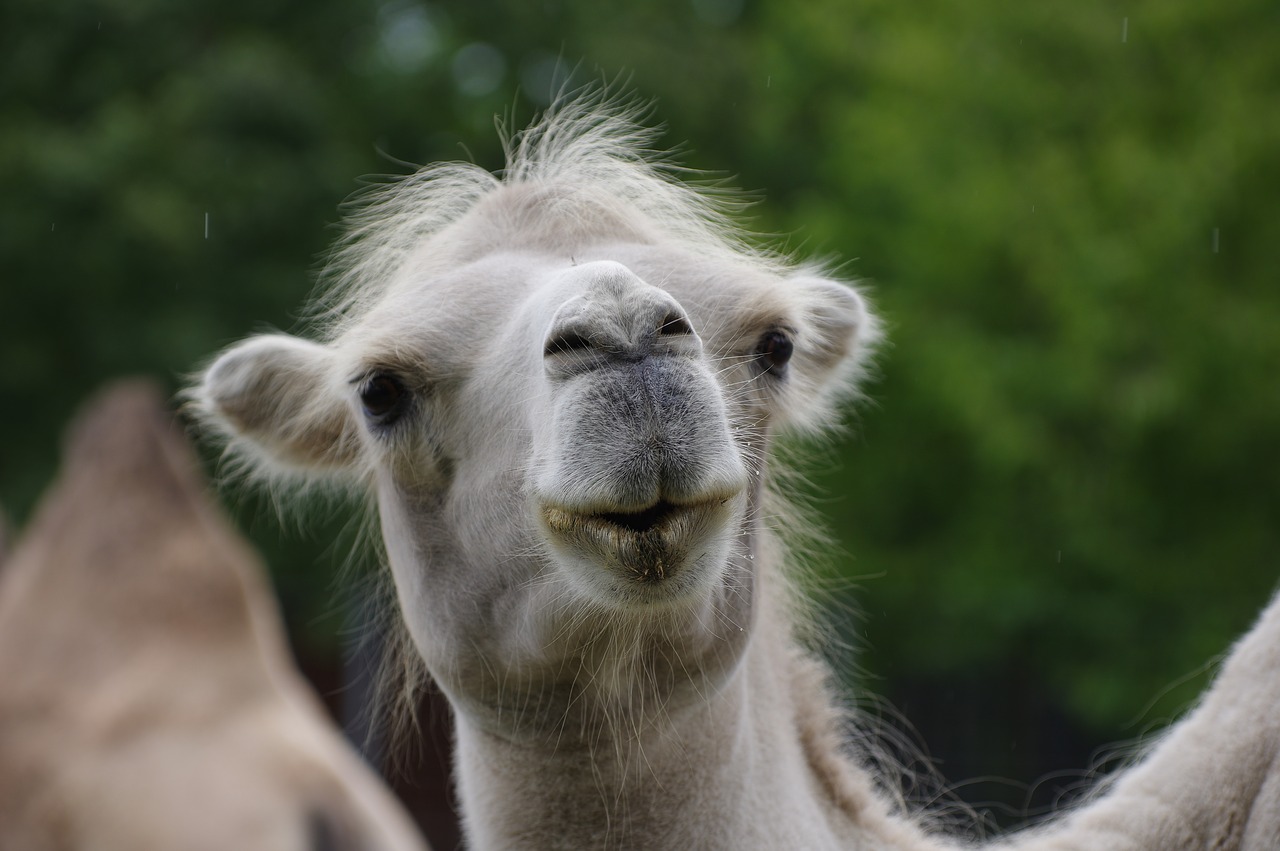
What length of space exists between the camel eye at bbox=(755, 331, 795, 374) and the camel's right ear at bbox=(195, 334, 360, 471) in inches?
48.7

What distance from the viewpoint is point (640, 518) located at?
3.01 meters

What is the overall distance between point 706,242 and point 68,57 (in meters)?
19.5

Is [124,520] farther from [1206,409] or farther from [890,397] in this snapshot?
[890,397]

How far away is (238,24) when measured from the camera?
22.2 m

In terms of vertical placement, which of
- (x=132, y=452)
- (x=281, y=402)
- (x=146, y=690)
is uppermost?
(x=132, y=452)

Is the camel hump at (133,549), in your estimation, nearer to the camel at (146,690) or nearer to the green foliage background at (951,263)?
the camel at (146,690)

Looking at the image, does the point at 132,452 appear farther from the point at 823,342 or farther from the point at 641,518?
the point at 823,342

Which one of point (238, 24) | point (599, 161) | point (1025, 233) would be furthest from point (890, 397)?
point (238, 24)

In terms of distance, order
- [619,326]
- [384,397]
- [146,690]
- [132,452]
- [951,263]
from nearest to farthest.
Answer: [619,326], [146,690], [132,452], [384,397], [951,263]

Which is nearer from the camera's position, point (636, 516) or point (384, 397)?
point (636, 516)

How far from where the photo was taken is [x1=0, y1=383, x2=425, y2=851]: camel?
9.66 ft

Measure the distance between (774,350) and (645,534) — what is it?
0.93 meters

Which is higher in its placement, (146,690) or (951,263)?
(146,690)

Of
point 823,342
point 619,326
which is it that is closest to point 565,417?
point 619,326
